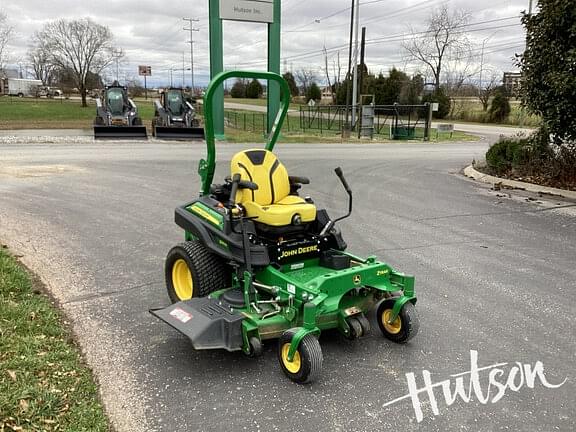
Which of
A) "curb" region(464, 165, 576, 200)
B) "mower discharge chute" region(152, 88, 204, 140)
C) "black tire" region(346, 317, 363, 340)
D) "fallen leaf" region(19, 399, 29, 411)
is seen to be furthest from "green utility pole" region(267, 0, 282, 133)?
"fallen leaf" region(19, 399, 29, 411)

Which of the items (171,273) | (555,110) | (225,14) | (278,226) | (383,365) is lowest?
(383,365)

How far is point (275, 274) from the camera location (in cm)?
385

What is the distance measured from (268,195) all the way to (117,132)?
1804cm

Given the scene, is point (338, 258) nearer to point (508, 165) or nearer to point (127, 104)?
point (508, 165)

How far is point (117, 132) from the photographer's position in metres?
20.9

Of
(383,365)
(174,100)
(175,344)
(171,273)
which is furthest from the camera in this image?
(174,100)

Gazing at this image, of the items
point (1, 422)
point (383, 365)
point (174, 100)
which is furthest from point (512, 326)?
point (174, 100)

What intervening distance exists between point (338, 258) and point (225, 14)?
18580mm

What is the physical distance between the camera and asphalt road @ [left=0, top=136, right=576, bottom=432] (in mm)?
3127

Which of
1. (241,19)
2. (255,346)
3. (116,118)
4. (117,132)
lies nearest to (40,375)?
(255,346)

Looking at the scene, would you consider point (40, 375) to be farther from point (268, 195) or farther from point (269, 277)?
point (268, 195)

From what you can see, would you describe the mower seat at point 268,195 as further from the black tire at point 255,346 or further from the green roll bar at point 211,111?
the black tire at point 255,346

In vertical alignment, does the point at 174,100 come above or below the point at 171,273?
above

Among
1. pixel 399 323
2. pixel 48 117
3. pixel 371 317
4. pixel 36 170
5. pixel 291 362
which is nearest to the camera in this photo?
pixel 291 362
